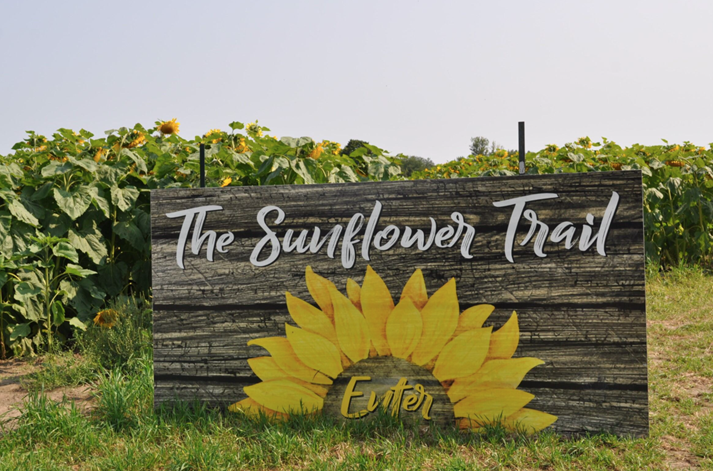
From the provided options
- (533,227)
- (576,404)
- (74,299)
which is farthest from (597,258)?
(74,299)

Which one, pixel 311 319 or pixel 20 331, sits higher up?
pixel 311 319

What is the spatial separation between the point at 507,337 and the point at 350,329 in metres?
0.77

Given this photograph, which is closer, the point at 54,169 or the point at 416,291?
the point at 416,291

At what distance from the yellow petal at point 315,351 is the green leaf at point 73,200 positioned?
2.10 metres

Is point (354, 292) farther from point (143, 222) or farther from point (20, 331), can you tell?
point (20, 331)

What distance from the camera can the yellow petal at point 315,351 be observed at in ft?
9.78

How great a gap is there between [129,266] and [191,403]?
2.03 m

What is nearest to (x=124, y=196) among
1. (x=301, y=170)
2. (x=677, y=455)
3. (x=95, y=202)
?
(x=95, y=202)

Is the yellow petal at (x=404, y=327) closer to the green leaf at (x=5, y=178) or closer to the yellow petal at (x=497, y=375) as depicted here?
the yellow petal at (x=497, y=375)

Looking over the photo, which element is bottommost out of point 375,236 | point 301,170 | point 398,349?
point 398,349

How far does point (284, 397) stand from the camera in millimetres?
3033

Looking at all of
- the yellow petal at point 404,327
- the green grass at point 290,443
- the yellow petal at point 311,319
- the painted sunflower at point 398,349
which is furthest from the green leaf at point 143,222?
the yellow petal at point 404,327

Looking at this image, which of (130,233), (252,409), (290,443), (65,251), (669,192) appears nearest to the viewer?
(290,443)

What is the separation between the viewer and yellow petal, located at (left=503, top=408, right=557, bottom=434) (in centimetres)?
285
